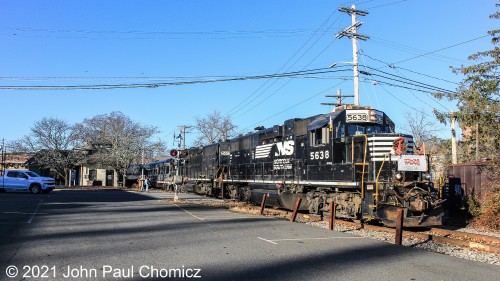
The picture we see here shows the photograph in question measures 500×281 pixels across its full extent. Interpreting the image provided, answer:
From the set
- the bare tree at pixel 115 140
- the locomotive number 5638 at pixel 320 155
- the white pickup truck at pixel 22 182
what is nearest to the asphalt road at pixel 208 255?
the locomotive number 5638 at pixel 320 155

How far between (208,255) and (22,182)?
29.5 meters

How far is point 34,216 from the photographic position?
14703 mm

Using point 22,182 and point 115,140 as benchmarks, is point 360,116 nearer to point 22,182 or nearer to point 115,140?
point 22,182

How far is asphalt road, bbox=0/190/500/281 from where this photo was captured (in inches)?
264

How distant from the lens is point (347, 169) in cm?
1360

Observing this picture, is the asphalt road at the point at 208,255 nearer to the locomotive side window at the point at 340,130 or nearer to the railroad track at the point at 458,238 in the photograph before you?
the railroad track at the point at 458,238

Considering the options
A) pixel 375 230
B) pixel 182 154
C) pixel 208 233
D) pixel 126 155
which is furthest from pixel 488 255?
pixel 126 155

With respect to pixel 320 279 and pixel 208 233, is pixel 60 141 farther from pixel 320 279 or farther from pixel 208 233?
pixel 320 279

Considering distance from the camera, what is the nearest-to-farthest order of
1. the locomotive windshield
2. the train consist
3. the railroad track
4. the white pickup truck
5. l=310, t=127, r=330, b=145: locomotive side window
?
the railroad track
the train consist
the locomotive windshield
l=310, t=127, r=330, b=145: locomotive side window
the white pickup truck

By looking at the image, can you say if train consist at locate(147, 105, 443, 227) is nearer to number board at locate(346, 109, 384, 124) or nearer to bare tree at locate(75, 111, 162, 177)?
number board at locate(346, 109, 384, 124)

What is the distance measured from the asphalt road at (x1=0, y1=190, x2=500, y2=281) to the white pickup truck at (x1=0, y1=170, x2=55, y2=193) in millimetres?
21906

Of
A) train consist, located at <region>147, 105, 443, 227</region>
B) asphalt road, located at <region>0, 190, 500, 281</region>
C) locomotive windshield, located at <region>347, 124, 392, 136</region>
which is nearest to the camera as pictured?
asphalt road, located at <region>0, 190, 500, 281</region>

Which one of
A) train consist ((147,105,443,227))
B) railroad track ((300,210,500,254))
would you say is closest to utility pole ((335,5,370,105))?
train consist ((147,105,443,227))

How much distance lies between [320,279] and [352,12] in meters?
24.0
